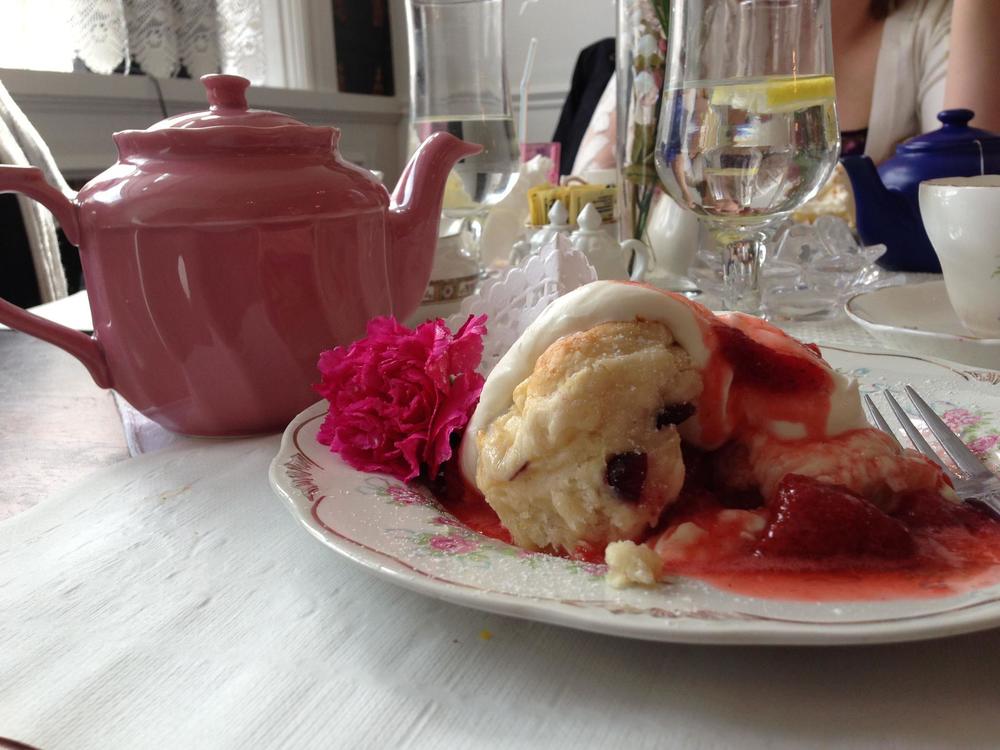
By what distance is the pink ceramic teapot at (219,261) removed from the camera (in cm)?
71

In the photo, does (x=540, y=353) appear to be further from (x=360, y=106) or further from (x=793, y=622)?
(x=360, y=106)

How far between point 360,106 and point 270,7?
0.61 metres

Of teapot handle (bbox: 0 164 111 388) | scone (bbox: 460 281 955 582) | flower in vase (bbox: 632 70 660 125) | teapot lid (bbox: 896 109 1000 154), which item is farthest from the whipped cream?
teapot lid (bbox: 896 109 1000 154)

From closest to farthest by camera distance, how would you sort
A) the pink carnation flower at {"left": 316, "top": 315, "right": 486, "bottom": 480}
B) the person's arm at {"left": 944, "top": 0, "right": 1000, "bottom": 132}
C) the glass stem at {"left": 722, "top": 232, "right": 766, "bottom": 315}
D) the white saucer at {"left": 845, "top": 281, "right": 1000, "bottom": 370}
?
the pink carnation flower at {"left": 316, "top": 315, "right": 486, "bottom": 480}
the white saucer at {"left": 845, "top": 281, "right": 1000, "bottom": 370}
the glass stem at {"left": 722, "top": 232, "right": 766, "bottom": 315}
the person's arm at {"left": 944, "top": 0, "right": 1000, "bottom": 132}

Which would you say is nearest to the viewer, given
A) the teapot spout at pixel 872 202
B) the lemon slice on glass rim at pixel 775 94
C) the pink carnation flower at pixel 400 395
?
the pink carnation flower at pixel 400 395

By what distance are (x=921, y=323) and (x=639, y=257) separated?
42 cm

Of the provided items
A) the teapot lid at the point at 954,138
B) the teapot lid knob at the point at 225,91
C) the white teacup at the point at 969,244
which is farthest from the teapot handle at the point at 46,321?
the teapot lid at the point at 954,138

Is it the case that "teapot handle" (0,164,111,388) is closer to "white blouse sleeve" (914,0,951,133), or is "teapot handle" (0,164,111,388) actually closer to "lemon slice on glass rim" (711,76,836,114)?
→ "lemon slice on glass rim" (711,76,836,114)

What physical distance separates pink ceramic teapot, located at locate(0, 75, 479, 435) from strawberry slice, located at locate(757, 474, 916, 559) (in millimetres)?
497

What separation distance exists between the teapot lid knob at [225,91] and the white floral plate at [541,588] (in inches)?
15.5

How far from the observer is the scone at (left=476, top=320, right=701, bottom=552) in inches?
18.6

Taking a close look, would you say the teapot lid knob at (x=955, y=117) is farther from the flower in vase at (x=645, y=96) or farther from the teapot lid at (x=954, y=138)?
the flower in vase at (x=645, y=96)

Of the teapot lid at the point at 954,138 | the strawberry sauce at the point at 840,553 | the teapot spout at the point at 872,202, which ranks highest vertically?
the teapot lid at the point at 954,138

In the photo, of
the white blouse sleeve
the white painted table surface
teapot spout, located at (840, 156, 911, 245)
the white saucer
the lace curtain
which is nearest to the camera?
the white painted table surface
